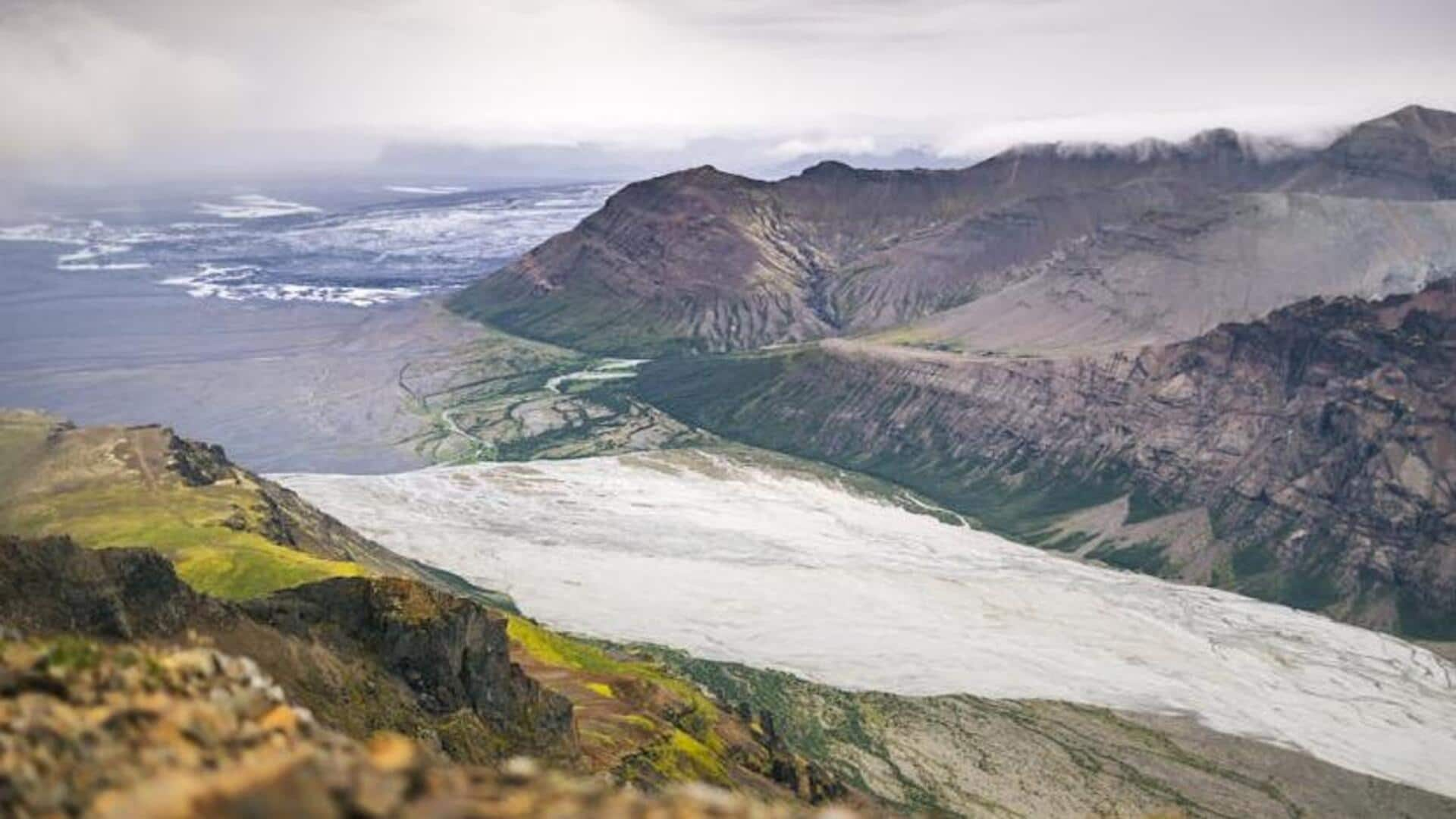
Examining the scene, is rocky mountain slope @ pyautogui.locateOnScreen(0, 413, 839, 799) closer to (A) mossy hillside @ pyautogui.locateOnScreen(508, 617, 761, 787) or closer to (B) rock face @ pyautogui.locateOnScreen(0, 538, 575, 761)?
(B) rock face @ pyautogui.locateOnScreen(0, 538, 575, 761)

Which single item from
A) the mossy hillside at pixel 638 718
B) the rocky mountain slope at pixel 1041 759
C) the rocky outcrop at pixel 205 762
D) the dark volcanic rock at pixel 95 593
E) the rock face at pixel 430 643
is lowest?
the rocky mountain slope at pixel 1041 759

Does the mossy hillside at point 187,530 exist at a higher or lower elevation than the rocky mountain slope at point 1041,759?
higher

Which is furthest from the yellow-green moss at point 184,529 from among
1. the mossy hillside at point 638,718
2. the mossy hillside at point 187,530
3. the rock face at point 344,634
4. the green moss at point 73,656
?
the green moss at point 73,656

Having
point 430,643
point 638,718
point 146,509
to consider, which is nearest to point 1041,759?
point 638,718

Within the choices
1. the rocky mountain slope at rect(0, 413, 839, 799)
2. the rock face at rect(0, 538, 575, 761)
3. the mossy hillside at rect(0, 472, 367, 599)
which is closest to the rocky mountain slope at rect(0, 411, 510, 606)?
the mossy hillside at rect(0, 472, 367, 599)

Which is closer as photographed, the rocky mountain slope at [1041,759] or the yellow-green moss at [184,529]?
the yellow-green moss at [184,529]

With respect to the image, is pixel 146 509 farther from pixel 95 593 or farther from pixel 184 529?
pixel 95 593

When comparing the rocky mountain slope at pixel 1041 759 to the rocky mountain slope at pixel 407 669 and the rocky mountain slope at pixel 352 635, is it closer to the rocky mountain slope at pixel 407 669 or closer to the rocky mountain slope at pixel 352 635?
the rocky mountain slope at pixel 352 635

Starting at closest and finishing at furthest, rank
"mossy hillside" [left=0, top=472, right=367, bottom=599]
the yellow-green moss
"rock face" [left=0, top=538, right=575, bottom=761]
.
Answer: "rock face" [left=0, top=538, right=575, bottom=761], "mossy hillside" [left=0, top=472, right=367, bottom=599], the yellow-green moss

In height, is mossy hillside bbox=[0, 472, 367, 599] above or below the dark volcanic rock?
below
